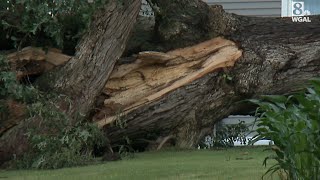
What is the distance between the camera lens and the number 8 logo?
15086mm

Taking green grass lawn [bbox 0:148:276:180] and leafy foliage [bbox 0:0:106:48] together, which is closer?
green grass lawn [bbox 0:148:276:180]

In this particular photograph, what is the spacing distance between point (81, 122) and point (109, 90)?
93 cm

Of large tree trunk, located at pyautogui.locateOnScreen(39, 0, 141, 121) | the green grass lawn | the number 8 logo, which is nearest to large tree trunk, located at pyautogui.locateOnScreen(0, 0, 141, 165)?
large tree trunk, located at pyautogui.locateOnScreen(39, 0, 141, 121)

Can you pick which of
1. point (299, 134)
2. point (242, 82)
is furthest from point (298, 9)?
point (299, 134)

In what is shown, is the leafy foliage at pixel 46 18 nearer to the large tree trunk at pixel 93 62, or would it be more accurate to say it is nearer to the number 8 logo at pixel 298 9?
the large tree trunk at pixel 93 62

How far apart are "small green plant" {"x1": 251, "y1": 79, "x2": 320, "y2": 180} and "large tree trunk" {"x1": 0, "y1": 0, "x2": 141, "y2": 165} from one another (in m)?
4.89

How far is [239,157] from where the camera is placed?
29.5 ft

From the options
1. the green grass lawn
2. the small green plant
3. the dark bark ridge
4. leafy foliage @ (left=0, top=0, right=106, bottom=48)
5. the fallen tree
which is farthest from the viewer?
the dark bark ridge

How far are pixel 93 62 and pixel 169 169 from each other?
2.65m

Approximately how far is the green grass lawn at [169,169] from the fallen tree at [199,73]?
1.04 m

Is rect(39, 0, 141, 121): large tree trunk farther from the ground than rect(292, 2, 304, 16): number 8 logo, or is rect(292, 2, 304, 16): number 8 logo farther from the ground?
rect(292, 2, 304, 16): number 8 logo

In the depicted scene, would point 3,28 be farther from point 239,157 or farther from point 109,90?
point 239,157

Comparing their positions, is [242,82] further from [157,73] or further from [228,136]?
[228,136]

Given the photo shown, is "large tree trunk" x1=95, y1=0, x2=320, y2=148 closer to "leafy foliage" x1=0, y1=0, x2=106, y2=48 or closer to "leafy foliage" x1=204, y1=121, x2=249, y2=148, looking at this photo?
"leafy foliage" x1=204, y1=121, x2=249, y2=148
